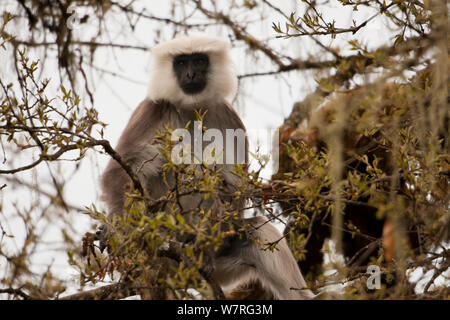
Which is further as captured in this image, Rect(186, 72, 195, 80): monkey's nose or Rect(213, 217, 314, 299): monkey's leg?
Rect(186, 72, 195, 80): monkey's nose

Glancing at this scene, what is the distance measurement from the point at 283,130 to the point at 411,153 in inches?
109

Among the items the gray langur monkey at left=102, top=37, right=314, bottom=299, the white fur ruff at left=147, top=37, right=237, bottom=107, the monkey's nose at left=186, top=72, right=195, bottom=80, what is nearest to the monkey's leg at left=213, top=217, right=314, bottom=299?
the gray langur monkey at left=102, top=37, right=314, bottom=299

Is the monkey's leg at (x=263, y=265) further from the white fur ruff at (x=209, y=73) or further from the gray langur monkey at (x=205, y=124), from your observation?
the white fur ruff at (x=209, y=73)

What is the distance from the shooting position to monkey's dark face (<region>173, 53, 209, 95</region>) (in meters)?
4.70

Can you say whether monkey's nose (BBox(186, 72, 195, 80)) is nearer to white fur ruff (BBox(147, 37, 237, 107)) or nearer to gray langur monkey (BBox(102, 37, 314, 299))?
gray langur monkey (BBox(102, 37, 314, 299))

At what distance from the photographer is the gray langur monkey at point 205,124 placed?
3.98m

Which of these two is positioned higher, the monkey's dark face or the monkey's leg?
the monkey's dark face

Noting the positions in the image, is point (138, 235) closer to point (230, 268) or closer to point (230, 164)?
point (230, 268)

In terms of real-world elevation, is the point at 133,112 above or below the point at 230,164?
above

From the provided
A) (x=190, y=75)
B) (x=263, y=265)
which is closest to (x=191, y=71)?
(x=190, y=75)

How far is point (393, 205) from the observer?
73.5 inches

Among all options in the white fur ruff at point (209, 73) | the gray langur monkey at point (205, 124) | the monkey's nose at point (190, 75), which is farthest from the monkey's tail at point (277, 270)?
the monkey's nose at point (190, 75)

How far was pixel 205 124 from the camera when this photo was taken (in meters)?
4.77
